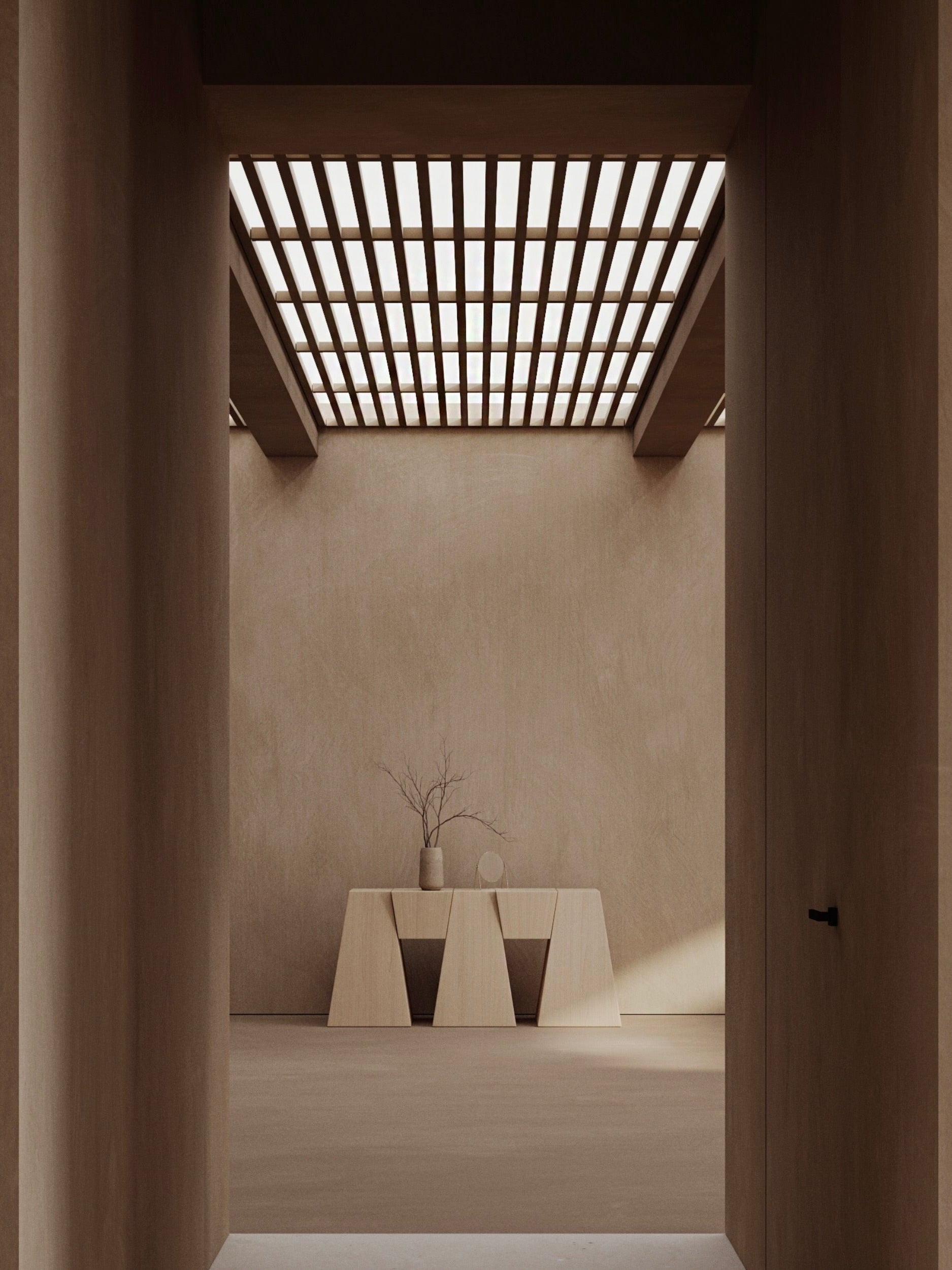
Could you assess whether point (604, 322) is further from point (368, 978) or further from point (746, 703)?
point (368, 978)

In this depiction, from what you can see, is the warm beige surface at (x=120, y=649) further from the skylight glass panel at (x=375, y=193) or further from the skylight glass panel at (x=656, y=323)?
the skylight glass panel at (x=656, y=323)

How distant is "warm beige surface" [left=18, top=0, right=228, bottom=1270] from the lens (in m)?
2.08

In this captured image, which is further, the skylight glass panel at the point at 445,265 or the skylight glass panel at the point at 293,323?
the skylight glass panel at the point at 293,323

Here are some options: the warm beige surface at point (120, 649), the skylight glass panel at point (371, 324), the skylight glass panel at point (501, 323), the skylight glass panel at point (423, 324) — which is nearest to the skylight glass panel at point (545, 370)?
the skylight glass panel at point (501, 323)

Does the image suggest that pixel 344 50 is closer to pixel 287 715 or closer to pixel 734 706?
pixel 734 706

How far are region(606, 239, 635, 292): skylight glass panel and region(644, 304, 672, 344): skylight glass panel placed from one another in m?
0.28

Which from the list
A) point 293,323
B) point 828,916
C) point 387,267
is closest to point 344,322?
point 293,323

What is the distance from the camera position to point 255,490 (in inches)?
323

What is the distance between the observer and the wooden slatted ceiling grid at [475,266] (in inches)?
179

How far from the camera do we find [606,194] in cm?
475

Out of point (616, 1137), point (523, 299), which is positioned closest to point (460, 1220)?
point (616, 1137)

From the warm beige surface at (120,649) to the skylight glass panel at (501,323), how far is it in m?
2.35
